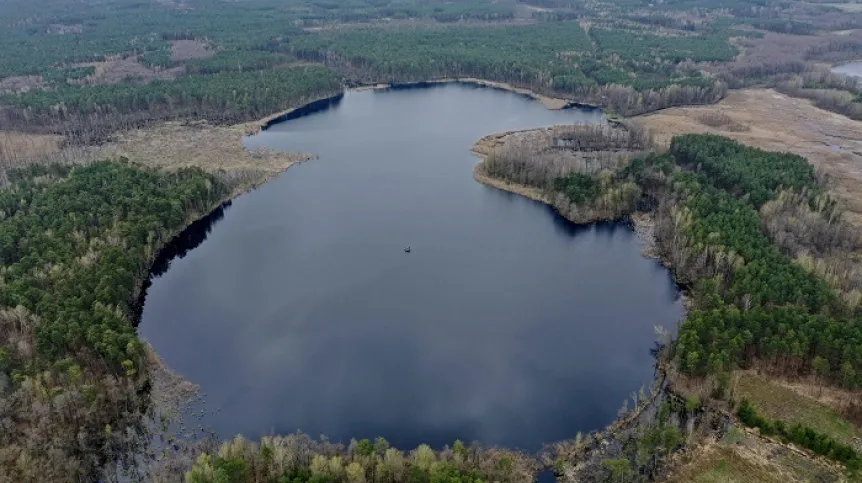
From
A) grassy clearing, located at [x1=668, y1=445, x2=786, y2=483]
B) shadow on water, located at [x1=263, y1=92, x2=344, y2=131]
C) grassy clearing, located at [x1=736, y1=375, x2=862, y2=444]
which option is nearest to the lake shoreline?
shadow on water, located at [x1=263, y1=92, x2=344, y2=131]

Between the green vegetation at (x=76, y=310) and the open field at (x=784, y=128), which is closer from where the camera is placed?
the green vegetation at (x=76, y=310)

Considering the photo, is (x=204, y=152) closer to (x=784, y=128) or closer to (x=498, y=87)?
(x=498, y=87)

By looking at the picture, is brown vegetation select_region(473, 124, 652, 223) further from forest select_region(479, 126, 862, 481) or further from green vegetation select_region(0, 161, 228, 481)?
green vegetation select_region(0, 161, 228, 481)

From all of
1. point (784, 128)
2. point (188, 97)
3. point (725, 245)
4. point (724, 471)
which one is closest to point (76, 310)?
Answer: point (724, 471)

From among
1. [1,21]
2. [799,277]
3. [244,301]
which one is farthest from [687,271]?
[1,21]

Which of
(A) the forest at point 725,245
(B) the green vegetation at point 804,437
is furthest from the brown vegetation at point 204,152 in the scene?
(B) the green vegetation at point 804,437

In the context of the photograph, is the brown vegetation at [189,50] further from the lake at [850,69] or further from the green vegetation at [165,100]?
the lake at [850,69]
